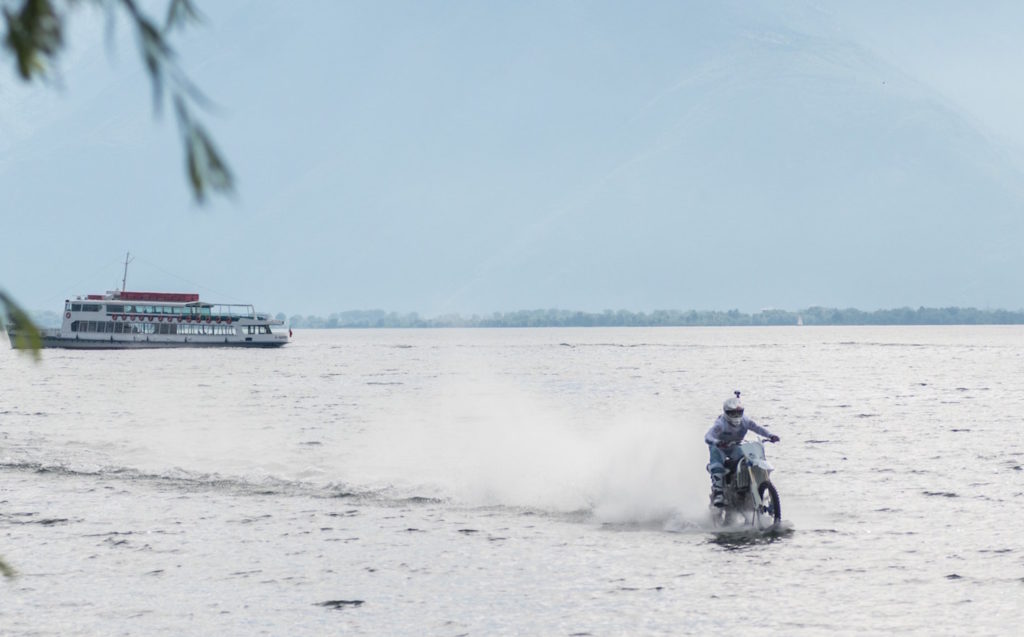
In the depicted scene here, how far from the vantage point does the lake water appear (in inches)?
674

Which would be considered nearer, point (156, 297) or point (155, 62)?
point (155, 62)

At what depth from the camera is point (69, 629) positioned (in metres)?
16.1

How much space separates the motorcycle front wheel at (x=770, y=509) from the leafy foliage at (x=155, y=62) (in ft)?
60.3

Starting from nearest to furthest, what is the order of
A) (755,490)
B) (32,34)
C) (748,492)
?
(32,34)
(755,490)
(748,492)

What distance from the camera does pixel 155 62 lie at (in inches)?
155

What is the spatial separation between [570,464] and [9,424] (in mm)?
32527

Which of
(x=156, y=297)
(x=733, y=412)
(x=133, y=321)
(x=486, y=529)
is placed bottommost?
(x=486, y=529)

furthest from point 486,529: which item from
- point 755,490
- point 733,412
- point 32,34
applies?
point 32,34

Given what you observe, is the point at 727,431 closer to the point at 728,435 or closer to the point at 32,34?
the point at 728,435

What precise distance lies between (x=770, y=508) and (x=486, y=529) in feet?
19.6

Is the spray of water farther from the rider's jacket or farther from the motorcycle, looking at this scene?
the rider's jacket

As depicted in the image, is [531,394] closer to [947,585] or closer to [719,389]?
[719,389]

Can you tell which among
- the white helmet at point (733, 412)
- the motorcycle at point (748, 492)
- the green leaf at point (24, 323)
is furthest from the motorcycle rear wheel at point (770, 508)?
the green leaf at point (24, 323)

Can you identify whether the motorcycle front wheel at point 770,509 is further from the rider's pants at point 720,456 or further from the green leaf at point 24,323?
the green leaf at point 24,323
